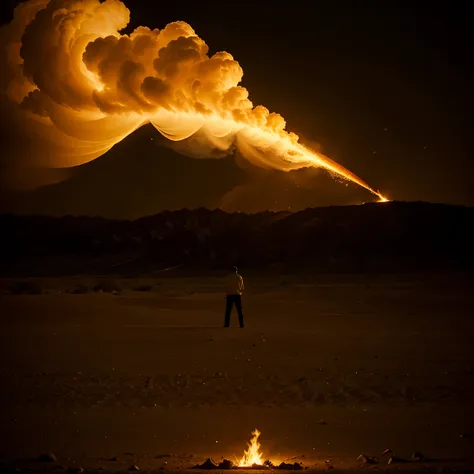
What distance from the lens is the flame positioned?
8.34m

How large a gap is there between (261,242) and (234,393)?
283 feet

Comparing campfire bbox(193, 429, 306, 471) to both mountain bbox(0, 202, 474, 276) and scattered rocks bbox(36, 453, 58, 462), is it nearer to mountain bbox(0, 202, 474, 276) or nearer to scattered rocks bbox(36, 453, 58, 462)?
scattered rocks bbox(36, 453, 58, 462)

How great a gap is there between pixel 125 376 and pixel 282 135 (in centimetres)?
1503

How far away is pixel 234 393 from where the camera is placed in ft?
39.5

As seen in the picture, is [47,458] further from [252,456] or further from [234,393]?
[234,393]

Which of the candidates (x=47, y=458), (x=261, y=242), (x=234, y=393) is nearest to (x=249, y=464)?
(x=47, y=458)

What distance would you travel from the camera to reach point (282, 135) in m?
27.3

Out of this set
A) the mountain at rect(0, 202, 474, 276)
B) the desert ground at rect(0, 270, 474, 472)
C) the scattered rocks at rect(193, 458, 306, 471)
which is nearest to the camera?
the scattered rocks at rect(193, 458, 306, 471)

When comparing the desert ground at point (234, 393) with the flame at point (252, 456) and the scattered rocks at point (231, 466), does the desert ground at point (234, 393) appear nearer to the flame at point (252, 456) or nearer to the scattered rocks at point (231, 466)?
the flame at point (252, 456)

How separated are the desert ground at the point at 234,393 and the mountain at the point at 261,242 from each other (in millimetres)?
55715

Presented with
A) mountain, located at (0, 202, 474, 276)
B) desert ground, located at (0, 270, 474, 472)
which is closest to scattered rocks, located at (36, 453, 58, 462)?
desert ground, located at (0, 270, 474, 472)

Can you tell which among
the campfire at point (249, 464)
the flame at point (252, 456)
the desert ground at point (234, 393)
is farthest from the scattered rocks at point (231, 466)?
the desert ground at point (234, 393)

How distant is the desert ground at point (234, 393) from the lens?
8.99 m

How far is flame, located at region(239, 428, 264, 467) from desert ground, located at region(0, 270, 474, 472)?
9 centimetres
